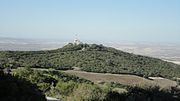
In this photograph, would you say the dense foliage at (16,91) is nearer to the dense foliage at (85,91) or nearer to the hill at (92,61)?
the dense foliage at (85,91)

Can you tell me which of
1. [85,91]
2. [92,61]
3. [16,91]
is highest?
[16,91]

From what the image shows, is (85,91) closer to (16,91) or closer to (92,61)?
(16,91)

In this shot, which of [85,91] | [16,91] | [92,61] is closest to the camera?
[16,91]

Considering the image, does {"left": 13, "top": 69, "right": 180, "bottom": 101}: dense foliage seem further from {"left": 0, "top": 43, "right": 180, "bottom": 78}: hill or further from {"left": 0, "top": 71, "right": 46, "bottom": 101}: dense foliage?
{"left": 0, "top": 43, "right": 180, "bottom": 78}: hill

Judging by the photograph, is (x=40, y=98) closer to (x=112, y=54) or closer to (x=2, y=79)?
(x=2, y=79)

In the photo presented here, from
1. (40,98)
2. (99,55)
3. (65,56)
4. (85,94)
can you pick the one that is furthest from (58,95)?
A: (99,55)

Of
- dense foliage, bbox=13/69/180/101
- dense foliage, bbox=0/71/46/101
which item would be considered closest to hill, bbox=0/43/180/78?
dense foliage, bbox=13/69/180/101

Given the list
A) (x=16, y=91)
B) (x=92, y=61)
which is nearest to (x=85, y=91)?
(x=16, y=91)
